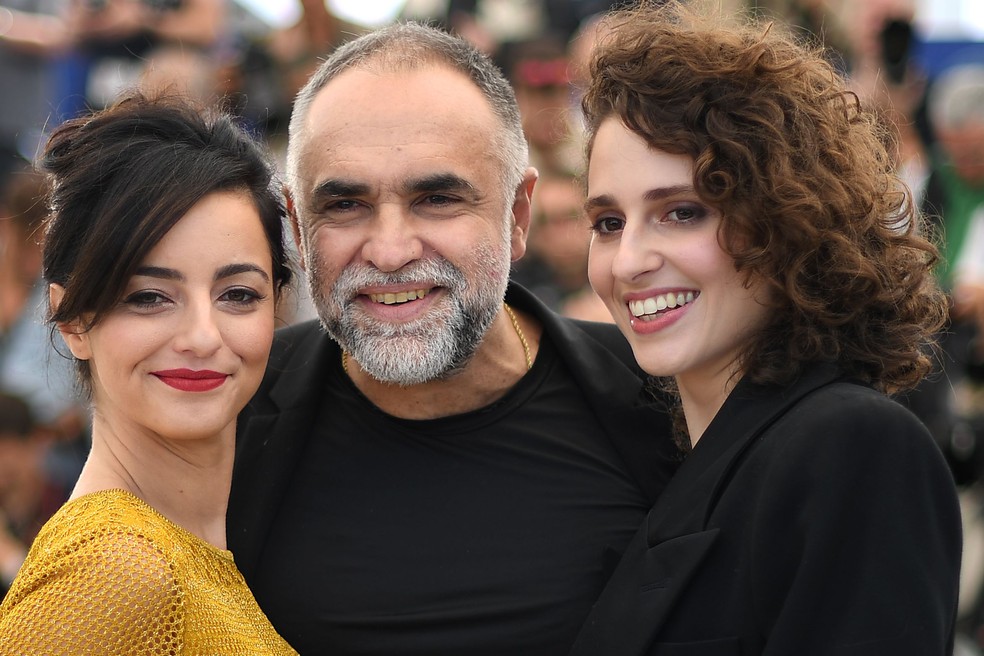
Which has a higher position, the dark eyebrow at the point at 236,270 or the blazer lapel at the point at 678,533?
the dark eyebrow at the point at 236,270

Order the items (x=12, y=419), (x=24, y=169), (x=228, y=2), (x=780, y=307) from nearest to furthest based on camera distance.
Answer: (x=780, y=307) → (x=12, y=419) → (x=24, y=169) → (x=228, y=2)

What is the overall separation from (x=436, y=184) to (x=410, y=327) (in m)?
0.38

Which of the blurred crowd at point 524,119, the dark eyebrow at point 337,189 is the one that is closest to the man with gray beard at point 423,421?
the dark eyebrow at point 337,189

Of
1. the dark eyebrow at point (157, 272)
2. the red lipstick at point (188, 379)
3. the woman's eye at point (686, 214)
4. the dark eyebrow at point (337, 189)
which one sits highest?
the woman's eye at point (686, 214)

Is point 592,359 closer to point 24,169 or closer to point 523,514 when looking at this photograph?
point 523,514

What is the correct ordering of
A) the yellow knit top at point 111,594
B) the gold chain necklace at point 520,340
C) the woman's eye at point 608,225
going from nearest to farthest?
the yellow knit top at point 111,594
the woman's eye at point 608,225
the gold chain necklace at point 520,340

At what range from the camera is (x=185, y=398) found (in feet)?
8.72

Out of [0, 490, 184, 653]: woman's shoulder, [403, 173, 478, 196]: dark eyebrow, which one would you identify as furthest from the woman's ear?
[403, 173, 478, 196]: dark eyebrow

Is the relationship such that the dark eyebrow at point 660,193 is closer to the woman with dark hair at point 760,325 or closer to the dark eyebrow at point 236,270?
the woman with dark hair at point 760,325

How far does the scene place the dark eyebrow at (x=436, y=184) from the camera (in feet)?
10.1

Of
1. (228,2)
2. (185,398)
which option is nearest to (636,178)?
(185,398)

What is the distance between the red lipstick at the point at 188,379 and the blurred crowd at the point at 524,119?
182cm

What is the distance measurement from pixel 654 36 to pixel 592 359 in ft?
3.34

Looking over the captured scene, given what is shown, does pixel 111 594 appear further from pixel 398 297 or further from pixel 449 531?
pixel 398 297
